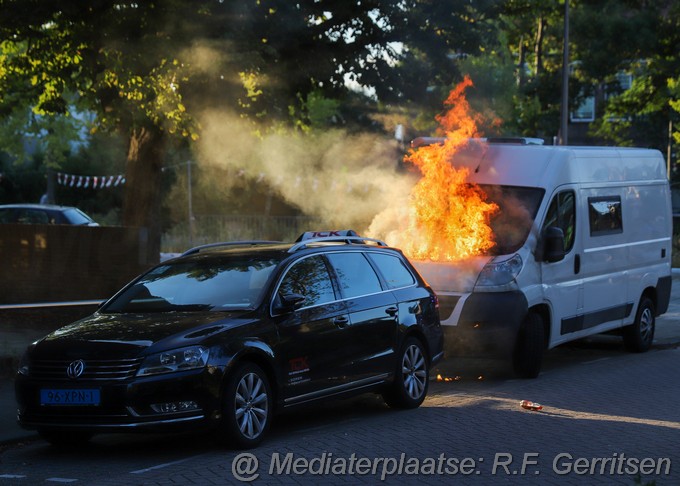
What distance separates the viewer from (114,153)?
5153cm

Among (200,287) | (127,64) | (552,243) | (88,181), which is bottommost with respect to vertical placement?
(200,287)

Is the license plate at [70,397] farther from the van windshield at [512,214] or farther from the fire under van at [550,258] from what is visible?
the van windshield at [512,214]

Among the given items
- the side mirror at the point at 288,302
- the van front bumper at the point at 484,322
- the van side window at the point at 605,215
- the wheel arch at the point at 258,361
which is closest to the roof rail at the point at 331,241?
the side mirror at the point at 288,302

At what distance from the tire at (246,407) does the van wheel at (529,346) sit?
4.63 metres

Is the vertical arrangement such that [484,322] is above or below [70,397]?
above

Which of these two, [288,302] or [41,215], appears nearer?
[288,302]

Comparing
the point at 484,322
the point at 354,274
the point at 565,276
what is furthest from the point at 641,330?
the point at 354,274

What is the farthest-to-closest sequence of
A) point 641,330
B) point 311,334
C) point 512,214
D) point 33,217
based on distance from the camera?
point 33,217 < point 641,330 < point 512,214 < point 311,334

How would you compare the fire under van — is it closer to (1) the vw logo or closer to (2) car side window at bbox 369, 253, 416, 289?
(2) car side window at bbox 369, 253, 416, 289

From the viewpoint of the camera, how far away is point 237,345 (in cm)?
849

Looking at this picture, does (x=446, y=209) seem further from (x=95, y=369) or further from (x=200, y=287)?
(x=95, y=369)

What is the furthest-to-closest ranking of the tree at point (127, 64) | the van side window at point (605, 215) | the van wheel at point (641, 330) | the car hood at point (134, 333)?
1. the tree at point (127, 64)
2. the van wheel at point (641, 330)
3. the van side window at point (605, 215)
4. the car hood at point (134, 333)

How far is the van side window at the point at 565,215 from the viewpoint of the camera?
43.5ft

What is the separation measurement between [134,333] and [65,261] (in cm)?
959
